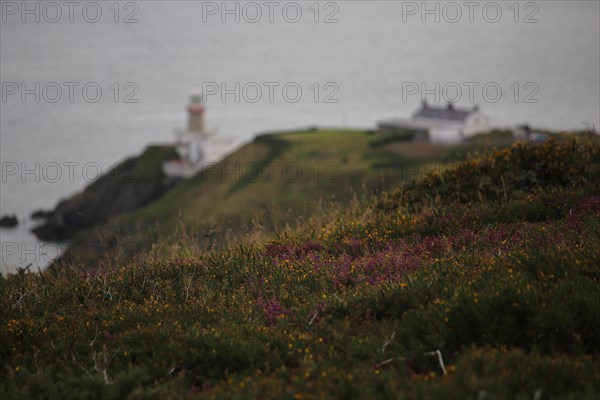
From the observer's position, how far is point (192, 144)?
459 feet

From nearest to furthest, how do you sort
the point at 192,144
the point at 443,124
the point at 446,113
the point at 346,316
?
the point at 346,316
the point at 443,124
the point at 446,113
the point at 192,144

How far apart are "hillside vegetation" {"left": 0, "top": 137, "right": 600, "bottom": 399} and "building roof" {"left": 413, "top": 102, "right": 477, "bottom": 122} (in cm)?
11870

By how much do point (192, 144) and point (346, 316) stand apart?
134917 mm

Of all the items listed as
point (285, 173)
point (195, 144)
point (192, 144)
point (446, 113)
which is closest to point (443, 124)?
point (446, 113)

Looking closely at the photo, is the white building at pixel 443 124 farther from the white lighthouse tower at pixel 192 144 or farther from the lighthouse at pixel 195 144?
the white lighthouse tower at pixel 192 144

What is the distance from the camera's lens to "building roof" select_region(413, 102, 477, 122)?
4982 inches

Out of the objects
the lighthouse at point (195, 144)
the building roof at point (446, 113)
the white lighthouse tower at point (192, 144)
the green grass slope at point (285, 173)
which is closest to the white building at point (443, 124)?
the building roof at point (446, 113)

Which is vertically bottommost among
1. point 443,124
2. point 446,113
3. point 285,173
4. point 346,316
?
point 285,173

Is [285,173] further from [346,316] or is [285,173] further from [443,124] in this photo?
[346,316]

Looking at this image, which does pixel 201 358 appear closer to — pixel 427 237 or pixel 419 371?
pixel 419 371

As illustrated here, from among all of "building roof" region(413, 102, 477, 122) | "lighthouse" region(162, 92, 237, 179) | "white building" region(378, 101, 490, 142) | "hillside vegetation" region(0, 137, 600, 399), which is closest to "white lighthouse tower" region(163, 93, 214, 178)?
"lighthouse" region(162, 92, 237, 179)

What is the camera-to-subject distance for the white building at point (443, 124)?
395 feet

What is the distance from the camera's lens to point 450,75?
153 m

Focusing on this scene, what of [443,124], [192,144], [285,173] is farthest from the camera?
[192,144]
